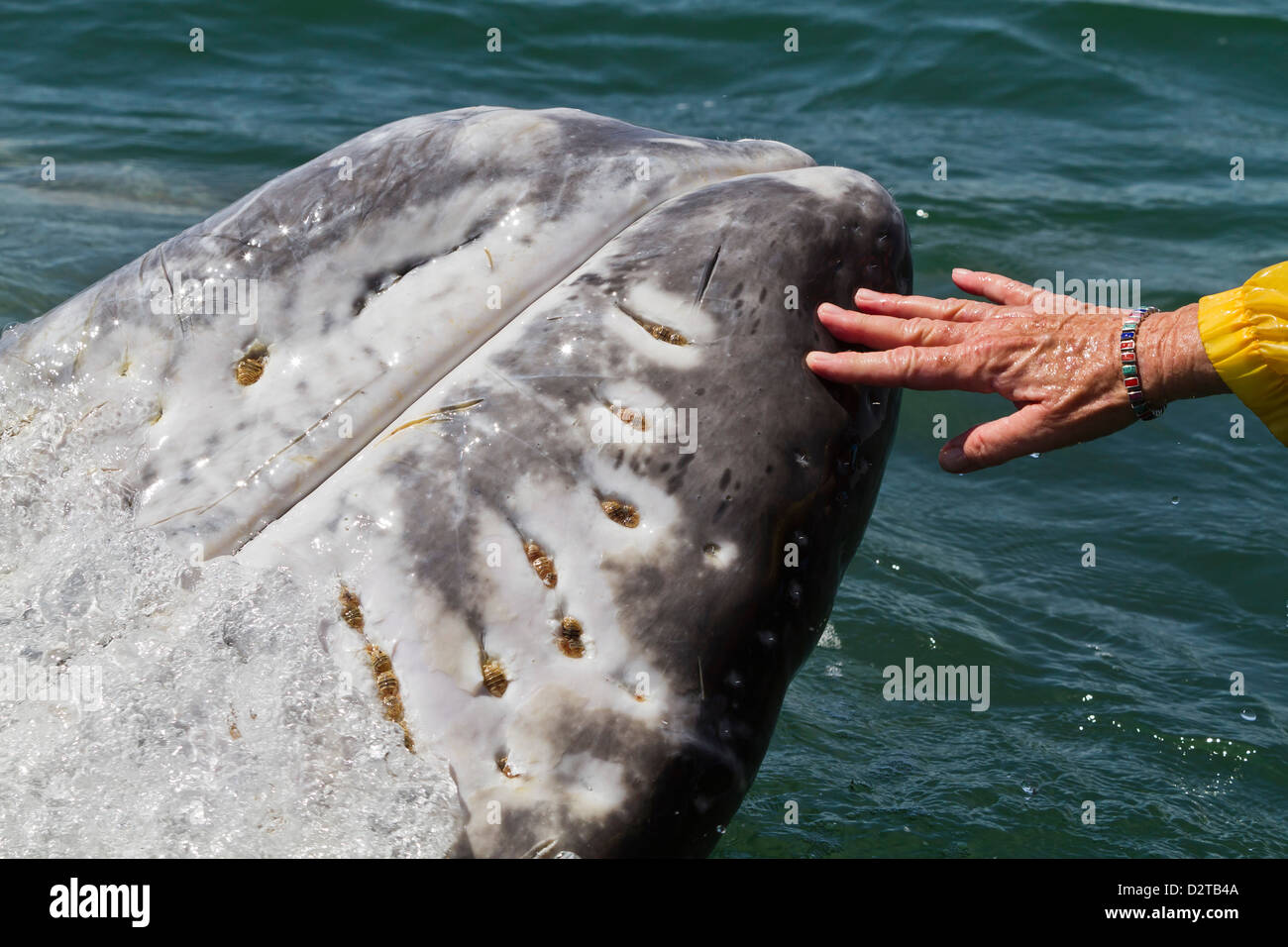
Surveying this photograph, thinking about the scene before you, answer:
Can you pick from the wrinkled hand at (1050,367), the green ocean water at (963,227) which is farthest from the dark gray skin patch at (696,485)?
the green ocean water at (963,227)

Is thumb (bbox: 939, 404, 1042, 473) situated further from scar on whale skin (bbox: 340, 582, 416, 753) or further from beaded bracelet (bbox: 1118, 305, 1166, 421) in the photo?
scar on whale skin (bbox: 340, 582, 416, 753)

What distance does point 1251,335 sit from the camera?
3295 mm

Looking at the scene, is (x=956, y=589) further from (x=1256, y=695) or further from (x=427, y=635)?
(x=427, y=635)

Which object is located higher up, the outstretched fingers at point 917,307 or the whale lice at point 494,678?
the outstretched fingers at point 917,307

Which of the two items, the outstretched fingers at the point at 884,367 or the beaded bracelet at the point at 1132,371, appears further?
the beaded bracelet at the point at 1132,371

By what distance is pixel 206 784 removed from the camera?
8.25 feet

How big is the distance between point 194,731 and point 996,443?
1.98m

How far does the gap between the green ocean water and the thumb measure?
141 centimetres

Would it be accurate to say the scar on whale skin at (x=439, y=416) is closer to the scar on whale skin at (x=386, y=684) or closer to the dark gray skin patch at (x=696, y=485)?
the dark gray skin patch at (x=696, y=485)

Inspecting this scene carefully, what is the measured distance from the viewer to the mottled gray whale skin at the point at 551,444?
2.53 metres

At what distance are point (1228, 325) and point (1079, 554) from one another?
9.22 feet

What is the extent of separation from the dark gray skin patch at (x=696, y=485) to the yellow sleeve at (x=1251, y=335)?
41.7 inches

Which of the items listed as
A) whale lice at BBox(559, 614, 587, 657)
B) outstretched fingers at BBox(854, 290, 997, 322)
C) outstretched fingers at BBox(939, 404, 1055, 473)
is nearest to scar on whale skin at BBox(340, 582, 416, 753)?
whale lice at BBox(559, 614, 587, 657)

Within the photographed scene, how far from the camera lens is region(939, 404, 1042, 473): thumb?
332 centimetres
